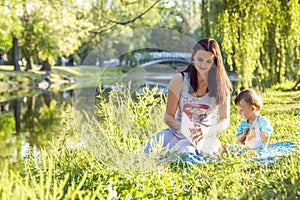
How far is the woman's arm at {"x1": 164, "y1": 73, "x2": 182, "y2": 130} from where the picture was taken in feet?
15.2

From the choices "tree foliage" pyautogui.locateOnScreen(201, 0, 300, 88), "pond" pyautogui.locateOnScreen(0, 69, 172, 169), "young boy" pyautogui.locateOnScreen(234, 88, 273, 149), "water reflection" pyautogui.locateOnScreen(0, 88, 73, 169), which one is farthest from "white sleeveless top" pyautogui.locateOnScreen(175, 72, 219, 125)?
"tree foliage" pyautogui.locateOnScreen(201, 0, 300, 88)

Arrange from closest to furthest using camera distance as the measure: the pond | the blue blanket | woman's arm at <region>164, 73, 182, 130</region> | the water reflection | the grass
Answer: the grass → the blue blanket → woman's arm at <region>164, 73, 182, 130</region> → the pond → the water reflection

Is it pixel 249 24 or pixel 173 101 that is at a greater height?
pixel 249 24

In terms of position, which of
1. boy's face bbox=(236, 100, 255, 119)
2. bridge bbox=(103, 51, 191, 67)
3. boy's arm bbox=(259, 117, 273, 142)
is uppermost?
bridge bbox=(103, 51, 191, 67)

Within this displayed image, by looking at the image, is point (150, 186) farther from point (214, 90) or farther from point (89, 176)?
point (214, 90)

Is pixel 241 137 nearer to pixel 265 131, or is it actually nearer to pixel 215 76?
pixel 265 131

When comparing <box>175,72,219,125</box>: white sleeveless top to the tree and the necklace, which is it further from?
the tree

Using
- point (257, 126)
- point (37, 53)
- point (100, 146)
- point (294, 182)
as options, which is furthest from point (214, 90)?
point (37, 53)

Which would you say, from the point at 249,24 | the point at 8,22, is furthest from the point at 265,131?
the point at 8,22

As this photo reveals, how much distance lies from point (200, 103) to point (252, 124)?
53cm

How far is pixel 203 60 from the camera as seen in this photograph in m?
4.57

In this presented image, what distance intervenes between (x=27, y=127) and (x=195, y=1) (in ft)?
17.9

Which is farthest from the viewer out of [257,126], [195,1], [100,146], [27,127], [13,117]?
[13,117]

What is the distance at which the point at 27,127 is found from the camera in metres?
12.5
